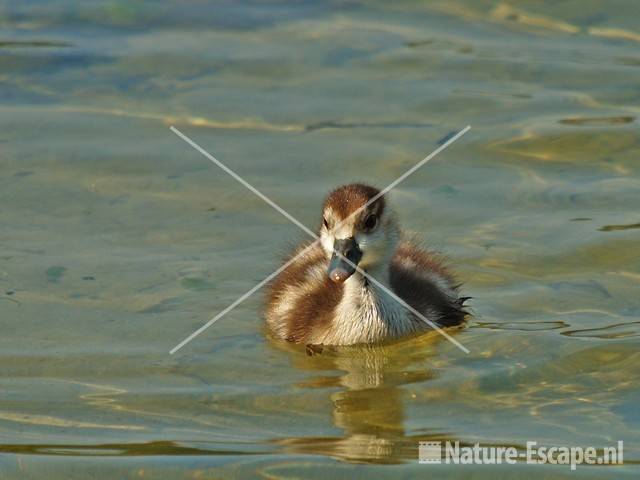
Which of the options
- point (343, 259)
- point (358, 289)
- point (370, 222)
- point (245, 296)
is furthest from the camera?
point (245, 296)

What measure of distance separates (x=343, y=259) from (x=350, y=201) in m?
0.25

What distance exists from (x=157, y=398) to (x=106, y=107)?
13.1ft

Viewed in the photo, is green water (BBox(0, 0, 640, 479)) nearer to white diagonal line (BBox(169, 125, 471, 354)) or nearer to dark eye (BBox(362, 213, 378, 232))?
white diagonal line (BBox(169, 125, 471, 354))

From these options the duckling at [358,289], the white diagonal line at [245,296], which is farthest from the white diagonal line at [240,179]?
the duckling at [358,289]

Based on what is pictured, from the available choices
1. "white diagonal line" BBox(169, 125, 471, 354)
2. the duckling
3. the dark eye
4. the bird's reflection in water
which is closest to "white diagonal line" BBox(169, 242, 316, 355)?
"white diagonal line" BBox(169, 125, 471, 354)

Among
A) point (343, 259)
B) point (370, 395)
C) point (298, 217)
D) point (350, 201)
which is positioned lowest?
point (370, 395)

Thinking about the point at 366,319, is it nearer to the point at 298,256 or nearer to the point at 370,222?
the point at 370,222

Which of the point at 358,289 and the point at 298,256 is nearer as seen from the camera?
the point at 358,289

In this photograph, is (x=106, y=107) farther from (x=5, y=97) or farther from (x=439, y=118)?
(x=439, y=118)

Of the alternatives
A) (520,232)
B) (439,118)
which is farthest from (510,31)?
(520,232)

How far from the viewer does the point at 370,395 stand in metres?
5.69

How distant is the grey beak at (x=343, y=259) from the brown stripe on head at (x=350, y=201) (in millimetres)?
110

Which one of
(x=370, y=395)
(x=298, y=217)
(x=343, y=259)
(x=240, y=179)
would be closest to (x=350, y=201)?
(x=343, y=259)

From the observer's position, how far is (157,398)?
→ 221 inches
